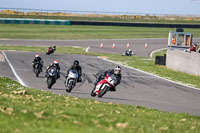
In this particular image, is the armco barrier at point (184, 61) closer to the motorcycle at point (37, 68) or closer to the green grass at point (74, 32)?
the motorcycle at point (37, 68)

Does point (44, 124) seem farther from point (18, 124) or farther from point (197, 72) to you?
point (197, 72)

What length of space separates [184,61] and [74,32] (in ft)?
157

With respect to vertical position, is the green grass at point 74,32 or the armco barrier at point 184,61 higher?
the green grass at point 74,32

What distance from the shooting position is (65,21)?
8575 centimetres

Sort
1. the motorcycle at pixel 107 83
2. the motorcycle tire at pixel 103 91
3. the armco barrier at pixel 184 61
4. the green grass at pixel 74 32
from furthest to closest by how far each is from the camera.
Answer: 1. the green grass at pixel 74 32
2. the armco barrier at pixel 184 61
3. the motorcycle tire at pixel 103 91
4. the motorcycle at pixel 107 83

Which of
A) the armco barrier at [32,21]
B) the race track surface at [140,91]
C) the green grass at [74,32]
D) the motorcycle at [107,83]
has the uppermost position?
the armco barrier at [32,21]

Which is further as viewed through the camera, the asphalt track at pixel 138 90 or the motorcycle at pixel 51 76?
the motorcycle at pixel 51 76

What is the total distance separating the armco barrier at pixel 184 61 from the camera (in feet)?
99.1

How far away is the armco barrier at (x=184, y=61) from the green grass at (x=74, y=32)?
36916 mm

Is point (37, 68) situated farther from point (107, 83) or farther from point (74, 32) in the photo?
point (74, 32)

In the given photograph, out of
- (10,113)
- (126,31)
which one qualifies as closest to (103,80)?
(10,113)

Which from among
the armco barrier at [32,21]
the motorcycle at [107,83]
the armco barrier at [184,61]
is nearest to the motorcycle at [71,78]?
the motorcycle at [107,83]

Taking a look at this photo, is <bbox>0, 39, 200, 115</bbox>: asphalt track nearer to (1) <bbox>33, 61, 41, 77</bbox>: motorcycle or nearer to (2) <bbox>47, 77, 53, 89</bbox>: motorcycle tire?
(2) <bbox>47, 77, 53, 89</bbox>: motorcycle tire

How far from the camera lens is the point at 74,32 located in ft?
259
